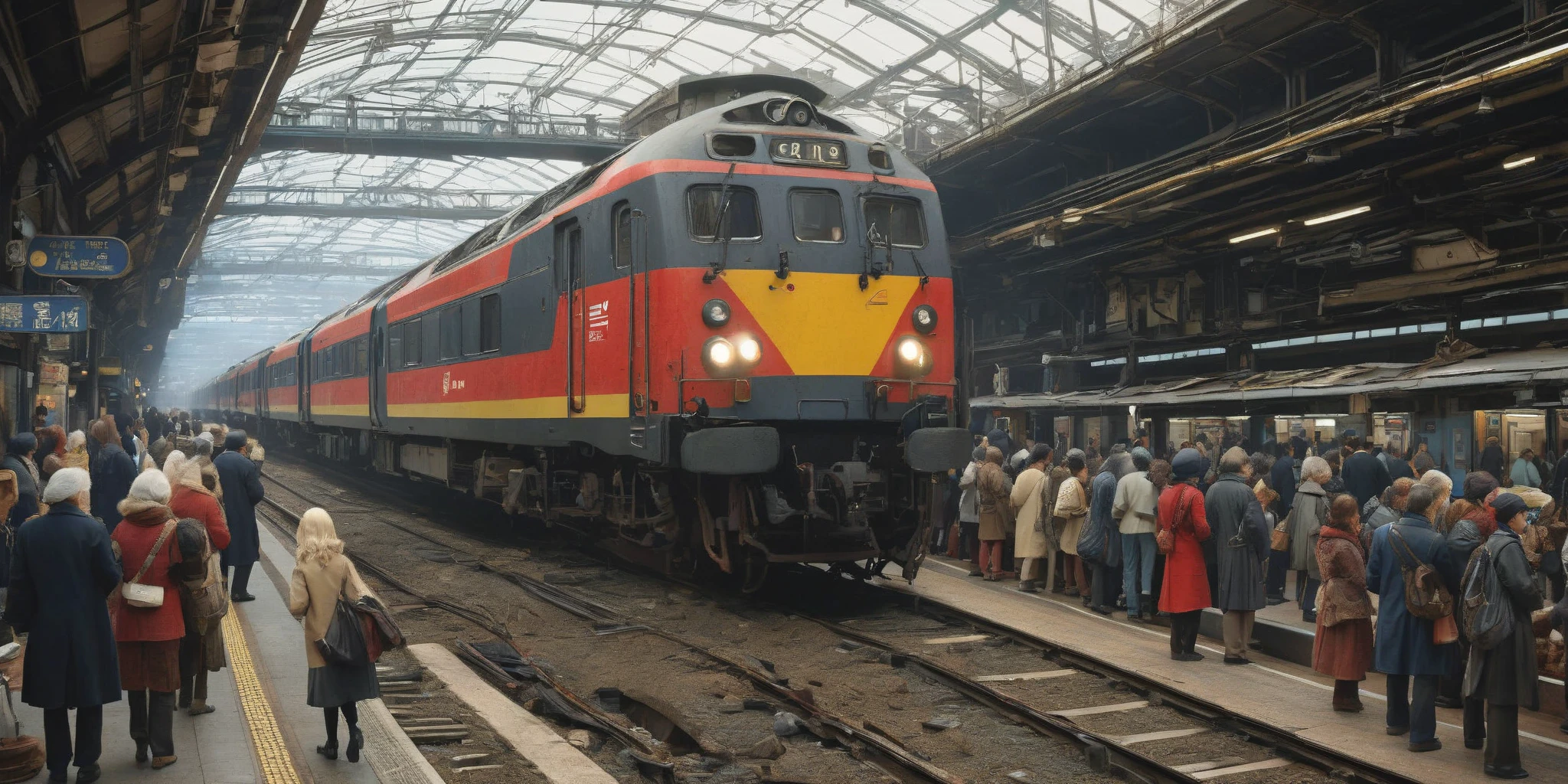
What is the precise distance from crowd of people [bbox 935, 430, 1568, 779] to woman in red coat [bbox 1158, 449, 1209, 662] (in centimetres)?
1

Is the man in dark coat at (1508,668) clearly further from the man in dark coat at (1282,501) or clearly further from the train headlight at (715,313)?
the train headlight at (715,313)

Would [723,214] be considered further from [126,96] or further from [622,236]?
[126,96]

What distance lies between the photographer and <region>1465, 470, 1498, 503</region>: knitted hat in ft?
24.6

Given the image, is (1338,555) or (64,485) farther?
(1338,555)

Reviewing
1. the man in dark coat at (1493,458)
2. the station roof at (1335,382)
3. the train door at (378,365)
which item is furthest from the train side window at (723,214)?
the train door at (378,365)

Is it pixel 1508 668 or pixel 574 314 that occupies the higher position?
pixel 574 314

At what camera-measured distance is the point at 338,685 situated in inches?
236

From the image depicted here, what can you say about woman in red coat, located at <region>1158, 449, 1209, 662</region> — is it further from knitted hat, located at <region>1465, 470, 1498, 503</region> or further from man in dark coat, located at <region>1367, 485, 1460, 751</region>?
knitted hat, located at <region>1465, 470, 1498, 503</region>

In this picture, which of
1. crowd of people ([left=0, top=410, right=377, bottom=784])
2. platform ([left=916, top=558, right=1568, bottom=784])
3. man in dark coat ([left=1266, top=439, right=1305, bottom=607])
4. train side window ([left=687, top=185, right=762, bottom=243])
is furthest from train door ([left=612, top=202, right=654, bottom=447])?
man in dark coat ([left=1266, top=439, right=1305, bottom=607])

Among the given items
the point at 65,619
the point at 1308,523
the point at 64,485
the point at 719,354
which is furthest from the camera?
the point at 1308,523

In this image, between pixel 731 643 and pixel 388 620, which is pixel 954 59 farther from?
pixel 388 620

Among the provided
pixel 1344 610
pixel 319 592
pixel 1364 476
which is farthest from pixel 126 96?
pixel 1364 476

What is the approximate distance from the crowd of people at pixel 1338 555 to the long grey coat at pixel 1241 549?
0.01 m

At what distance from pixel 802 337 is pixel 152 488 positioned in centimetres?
506
